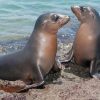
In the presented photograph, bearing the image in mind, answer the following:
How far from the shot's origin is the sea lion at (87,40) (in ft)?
23.0

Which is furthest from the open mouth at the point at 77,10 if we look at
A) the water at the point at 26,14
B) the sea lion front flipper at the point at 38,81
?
the water at the point at 26,14

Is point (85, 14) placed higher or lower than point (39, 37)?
higher

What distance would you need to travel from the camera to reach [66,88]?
602 centimetres

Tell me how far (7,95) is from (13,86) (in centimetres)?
61

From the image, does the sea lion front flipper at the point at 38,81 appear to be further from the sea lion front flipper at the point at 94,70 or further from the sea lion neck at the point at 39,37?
the sea lion front flipper at the point at 94,70

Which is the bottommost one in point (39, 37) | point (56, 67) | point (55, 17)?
point (56, 67)

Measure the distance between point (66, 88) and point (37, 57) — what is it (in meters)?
0.73

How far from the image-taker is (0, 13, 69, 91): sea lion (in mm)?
6262

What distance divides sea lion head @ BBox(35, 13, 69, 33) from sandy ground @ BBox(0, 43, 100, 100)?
2.63 feet

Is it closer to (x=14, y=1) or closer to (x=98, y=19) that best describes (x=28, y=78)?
Answer: (x=98, y=19)

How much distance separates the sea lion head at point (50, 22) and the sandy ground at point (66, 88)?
0.80 meters

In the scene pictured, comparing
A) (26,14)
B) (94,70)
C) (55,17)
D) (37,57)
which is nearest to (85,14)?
(55,17)

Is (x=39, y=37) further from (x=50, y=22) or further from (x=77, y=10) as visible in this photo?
(x=77, y=10)

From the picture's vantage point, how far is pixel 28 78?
627cm
